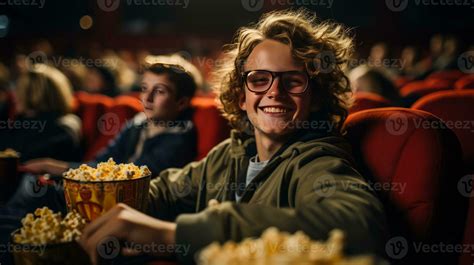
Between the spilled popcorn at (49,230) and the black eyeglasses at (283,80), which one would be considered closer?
the spilled popcorn at (49,230)

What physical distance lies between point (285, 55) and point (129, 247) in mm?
591

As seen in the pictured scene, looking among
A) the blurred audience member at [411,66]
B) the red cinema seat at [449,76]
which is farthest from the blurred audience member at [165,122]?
the blurred audience member at [411,66]

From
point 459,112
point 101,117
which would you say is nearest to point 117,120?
point 101,117

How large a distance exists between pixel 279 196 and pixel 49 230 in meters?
0.49

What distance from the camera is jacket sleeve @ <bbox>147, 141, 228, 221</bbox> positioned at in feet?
4.81

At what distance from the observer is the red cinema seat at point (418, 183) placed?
3.81 ft

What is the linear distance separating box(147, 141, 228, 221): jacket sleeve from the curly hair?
0.17 meters

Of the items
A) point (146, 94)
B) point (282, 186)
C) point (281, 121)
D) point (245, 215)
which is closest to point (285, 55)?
point (281, 121)

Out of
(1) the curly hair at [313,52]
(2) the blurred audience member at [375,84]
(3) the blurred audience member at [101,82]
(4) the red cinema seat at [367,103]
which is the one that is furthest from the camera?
(3) the blurred audience member at [101,82]

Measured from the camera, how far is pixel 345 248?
86 centimetres

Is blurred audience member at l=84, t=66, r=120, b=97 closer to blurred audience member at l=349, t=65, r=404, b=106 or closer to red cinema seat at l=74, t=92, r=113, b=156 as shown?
red cinema seat at l=74, t=92, r=113, b=156

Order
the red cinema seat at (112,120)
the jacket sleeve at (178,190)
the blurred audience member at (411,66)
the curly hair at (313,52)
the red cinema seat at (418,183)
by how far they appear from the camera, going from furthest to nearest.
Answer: the blurred audience member at (411,66)
the red cinema seat at (112,120)
the jacket sleeve at (178,190)
the curly hair at (313,52)
the red cinema seat at (418,183)

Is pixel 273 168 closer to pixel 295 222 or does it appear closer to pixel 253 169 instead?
pixel 253 169

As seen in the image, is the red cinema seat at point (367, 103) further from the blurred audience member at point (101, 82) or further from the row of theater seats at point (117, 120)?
the blurred audience member at point (101, 82)
